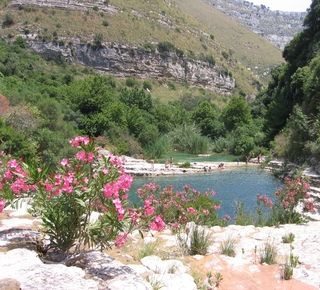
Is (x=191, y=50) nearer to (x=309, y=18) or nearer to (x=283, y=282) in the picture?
(x=309, y=18)

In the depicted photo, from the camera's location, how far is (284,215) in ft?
27.8

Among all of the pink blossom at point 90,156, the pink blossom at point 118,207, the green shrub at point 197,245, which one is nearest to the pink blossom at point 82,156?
the pink blossom at point 90,156

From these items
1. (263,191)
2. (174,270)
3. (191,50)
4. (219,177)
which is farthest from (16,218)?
(191,50)

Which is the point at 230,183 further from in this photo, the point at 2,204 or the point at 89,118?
the point at 89,118

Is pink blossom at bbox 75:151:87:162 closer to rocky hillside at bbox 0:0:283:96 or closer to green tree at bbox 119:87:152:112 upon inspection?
green tree at bbox 119:87:152:112

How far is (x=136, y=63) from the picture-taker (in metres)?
67.2

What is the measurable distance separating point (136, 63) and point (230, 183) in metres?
50.9

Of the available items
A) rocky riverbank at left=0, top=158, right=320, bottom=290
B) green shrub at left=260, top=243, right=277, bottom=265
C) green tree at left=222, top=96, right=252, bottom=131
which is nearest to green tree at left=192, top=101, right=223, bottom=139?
green tree at left=222, top=96, right=252, bottom=131

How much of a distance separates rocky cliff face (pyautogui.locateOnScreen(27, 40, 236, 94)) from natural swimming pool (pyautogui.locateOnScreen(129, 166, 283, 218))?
43.7 meters

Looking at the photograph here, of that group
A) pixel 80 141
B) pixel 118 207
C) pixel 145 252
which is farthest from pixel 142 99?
pixel 118 207

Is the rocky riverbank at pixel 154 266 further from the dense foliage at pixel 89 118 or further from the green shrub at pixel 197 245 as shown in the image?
the dense foliage at pixel 89 118

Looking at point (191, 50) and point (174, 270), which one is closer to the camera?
point (174, 270)

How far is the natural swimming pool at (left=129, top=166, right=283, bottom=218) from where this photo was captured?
52.3 ft

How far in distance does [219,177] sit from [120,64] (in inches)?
1889
